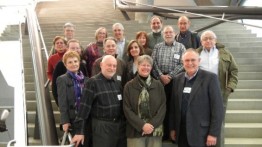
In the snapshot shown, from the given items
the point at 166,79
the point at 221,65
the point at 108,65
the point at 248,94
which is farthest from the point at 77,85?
the point at 248,94

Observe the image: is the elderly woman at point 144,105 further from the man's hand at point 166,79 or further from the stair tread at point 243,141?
the stair tread at point 243,141

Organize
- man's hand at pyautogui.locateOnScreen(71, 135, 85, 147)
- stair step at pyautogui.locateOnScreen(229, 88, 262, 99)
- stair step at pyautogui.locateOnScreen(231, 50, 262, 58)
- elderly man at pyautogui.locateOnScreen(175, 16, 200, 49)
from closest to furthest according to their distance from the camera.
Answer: man's hand at pyautogui.locateOnScreen(71, 135, 85, 147), elderly man at pyautogui.locateOnScreen(175, 16, 200, 49), stair step at pyautogui.locateOnScreen(229, 88, 262, 99), stair step at pyautogui.locateOnScreen(231, 50, 262, 58)

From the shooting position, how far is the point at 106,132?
3041 mm

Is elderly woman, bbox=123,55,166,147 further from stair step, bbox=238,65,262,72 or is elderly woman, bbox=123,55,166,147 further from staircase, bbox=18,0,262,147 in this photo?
stair step, bbox=238,65,262,72

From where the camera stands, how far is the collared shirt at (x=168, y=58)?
3670mm

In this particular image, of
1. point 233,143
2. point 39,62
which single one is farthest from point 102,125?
point 233,143

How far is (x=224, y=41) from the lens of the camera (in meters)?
6.75

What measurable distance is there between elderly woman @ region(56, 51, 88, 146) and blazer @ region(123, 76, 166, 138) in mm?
459

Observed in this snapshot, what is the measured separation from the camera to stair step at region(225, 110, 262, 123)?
4271 mm

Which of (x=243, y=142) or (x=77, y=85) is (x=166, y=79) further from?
(x=243, y=142)

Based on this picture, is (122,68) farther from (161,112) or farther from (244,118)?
(244,118)

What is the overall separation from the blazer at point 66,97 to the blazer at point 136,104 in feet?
1.64

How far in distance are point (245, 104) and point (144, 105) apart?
2027 millimetres

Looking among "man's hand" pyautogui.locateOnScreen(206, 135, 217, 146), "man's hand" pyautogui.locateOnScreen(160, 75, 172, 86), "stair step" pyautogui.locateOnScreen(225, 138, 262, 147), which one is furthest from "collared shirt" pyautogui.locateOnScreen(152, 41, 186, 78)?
"stair step" pyautogui.locateOnScreen(225, 138, 262, 147)
